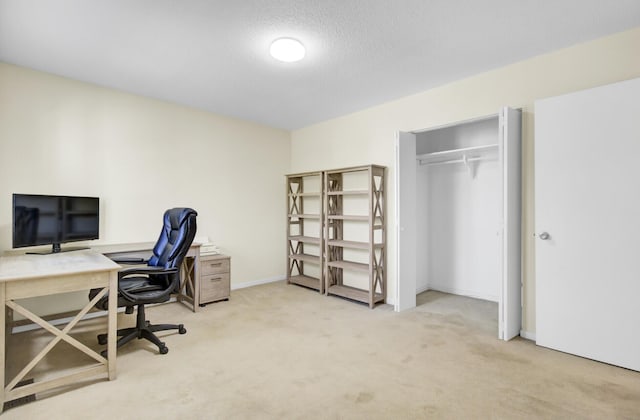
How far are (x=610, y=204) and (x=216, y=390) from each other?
A: 3.14m

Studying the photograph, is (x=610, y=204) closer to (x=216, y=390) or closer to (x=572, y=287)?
(x=572, y=287)

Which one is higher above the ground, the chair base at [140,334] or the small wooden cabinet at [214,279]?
the small wooden cabinet at [214,279]

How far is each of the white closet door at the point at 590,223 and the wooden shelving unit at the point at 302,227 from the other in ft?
9.50

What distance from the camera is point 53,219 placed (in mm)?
2908

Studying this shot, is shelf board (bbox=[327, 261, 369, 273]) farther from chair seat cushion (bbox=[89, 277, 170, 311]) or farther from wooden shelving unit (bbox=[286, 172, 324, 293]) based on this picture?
chair seat cushion (bbox=[89, 277, 170, 311])

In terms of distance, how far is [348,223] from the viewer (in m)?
4.50

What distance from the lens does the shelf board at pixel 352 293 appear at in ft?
12.6

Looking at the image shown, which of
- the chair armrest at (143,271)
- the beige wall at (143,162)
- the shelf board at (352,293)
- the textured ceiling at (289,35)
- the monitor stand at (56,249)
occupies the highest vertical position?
the textured ceiling at (289,35)

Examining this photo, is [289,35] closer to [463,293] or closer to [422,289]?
[422,289]

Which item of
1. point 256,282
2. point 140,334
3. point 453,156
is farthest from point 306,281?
point 453,156

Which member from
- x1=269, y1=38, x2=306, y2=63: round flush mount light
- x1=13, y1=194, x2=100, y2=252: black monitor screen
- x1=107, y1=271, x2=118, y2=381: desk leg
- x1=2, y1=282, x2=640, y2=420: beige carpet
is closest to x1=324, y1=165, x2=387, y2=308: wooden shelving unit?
x1=2, y1=282, x2=640, y2=420: beige carpet

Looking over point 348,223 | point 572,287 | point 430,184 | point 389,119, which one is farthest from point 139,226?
point 572,287

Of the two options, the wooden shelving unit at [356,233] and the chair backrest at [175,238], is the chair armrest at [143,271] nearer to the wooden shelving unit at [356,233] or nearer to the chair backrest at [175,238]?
the chair backrest at [175,238]

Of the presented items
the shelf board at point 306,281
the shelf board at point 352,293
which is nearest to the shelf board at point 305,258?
the shelf board at point 306,281
